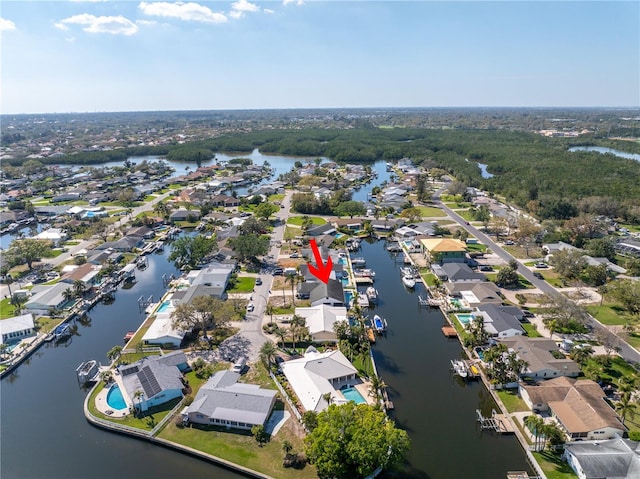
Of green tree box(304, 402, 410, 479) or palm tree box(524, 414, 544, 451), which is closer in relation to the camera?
green tree box(304, 402, 410, 479)

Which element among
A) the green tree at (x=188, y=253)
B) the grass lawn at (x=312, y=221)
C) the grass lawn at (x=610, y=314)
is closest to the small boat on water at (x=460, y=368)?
the grass lawn at (x=610, y=314)

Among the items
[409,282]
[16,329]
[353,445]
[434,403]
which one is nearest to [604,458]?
[434,403]

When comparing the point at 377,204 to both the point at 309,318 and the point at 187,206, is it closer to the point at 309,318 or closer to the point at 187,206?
the point at 187,206

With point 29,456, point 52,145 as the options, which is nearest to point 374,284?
point 29,456

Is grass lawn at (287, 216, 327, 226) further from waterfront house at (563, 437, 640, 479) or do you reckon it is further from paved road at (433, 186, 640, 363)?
waterfront house at (563, 437, 640, 479)

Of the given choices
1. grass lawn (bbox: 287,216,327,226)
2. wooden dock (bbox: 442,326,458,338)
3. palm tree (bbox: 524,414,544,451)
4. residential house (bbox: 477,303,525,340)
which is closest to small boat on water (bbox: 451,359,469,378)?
wooden dock (bbox: 442,326,458,338)

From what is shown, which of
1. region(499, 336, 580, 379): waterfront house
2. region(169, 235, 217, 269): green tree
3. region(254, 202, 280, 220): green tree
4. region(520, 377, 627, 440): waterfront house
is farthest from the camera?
region(254, 202, 280, 220): green tree
